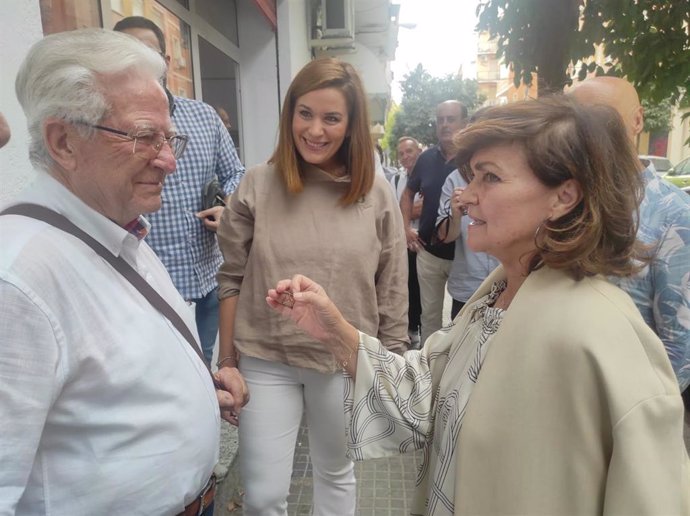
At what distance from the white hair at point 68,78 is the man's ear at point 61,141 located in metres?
0.01

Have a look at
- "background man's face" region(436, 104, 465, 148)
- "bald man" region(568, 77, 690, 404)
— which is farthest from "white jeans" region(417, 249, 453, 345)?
"bald man" region(568, 77, 690, 404)

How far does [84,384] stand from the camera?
1046 millimetres

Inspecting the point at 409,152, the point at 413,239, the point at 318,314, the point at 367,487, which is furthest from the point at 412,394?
the point at 409,152

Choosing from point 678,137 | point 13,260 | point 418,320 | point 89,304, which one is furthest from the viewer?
point 678,137

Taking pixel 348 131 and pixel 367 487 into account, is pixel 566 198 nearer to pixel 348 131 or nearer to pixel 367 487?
pixel 348 131

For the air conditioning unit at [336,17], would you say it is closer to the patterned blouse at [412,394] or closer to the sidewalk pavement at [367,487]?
the sidewalk pavement at [367,487]

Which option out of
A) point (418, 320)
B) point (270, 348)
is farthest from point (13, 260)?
point (418, 320)

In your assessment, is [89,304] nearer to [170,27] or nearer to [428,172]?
[170,27]

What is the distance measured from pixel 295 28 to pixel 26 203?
559 cm

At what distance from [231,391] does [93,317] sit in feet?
2.95

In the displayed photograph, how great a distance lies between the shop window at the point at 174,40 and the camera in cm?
318

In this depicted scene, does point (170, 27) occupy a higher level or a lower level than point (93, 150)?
higher

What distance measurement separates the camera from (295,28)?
607 centimetres

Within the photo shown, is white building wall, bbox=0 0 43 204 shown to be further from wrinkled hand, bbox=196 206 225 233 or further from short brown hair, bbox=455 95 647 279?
short brown hair, bbox=455 95 647 279
